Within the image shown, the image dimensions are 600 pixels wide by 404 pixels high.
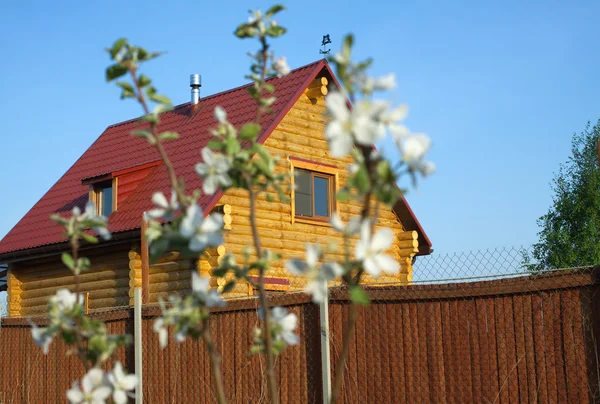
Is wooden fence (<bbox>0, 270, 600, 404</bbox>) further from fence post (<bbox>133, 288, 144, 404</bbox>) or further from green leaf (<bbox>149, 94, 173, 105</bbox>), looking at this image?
green leaf (<bbox>149, 94, 173, 105</bbox>)

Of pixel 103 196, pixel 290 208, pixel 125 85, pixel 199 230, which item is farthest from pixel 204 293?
pixel 103 196

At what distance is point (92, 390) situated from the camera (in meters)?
2.25

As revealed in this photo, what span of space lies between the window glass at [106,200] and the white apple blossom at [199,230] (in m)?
13.5

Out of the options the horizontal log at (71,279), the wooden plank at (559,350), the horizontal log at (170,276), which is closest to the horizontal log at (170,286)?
the horizontal log at (170,276)

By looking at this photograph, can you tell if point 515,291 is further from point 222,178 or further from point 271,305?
point 222,178

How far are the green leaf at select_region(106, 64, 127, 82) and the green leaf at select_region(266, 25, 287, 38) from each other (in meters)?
0.47

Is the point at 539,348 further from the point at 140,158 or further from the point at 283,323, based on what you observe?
the point at 140,158

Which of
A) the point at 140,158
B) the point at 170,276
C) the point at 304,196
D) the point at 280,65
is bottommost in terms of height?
the point at 170,276

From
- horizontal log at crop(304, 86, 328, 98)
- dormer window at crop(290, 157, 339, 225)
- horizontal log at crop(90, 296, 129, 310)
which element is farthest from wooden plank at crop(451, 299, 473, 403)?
horizontal log at crop(304, 86, 328, 98)

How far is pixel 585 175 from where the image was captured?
32219 millimetres

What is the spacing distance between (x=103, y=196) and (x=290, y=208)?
12.9 feet

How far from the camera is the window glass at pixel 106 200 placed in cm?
1511

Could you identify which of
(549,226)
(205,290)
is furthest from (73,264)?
(549,226)

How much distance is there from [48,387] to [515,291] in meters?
7.05
